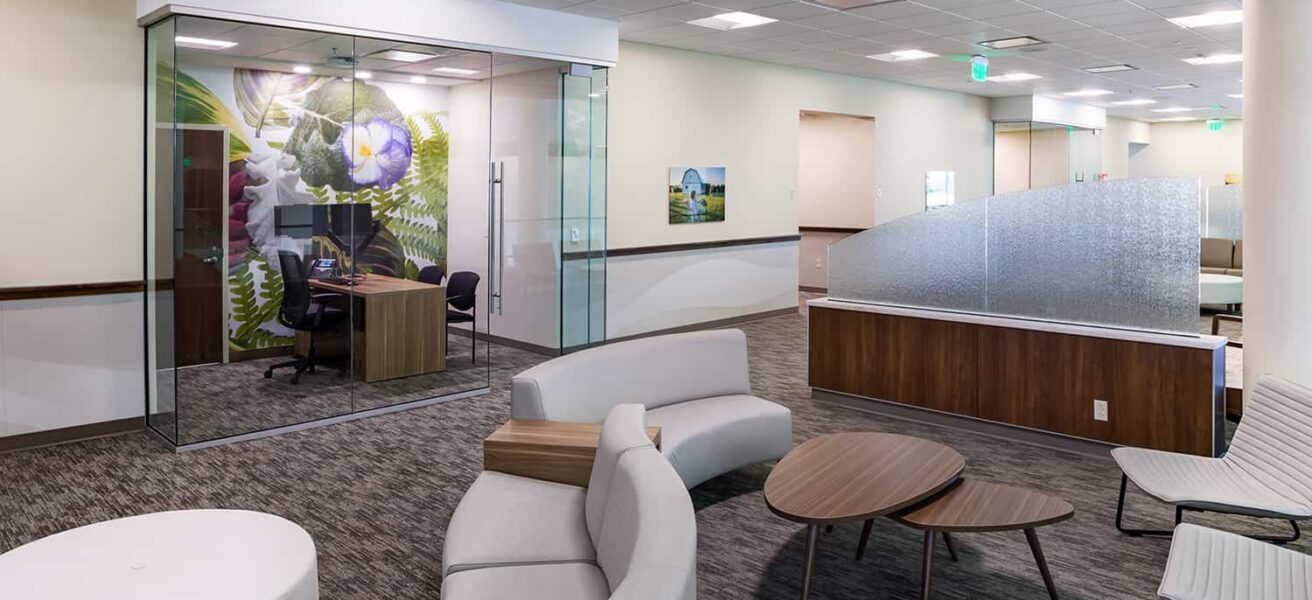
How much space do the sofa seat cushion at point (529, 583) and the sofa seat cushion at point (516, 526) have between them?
7 centimetres

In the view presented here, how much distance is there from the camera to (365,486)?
486cm

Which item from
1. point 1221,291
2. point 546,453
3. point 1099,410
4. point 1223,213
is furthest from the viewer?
point 1223,213

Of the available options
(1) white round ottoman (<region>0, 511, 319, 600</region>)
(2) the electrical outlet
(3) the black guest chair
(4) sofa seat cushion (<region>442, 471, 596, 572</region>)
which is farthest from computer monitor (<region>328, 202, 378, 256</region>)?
(2) the electrical outlet

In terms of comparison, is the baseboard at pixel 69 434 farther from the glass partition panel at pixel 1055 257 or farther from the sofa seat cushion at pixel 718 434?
the glass partition panel at pixel 1055 257

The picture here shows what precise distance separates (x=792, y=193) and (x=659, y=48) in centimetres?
275

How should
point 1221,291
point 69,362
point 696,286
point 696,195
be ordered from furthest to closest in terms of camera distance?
point 1221,291
point 696,286
point 696,195
point 69,362

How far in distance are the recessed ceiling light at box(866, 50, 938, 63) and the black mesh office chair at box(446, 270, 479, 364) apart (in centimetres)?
550

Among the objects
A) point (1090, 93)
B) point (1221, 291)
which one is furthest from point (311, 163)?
point (1090, 93)

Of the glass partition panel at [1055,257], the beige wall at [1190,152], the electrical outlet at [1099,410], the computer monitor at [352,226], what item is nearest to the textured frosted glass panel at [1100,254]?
the glass partition panel at [1055,257]

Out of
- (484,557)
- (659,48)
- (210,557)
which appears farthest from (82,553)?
(659,48)

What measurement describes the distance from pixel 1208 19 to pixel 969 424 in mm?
4892

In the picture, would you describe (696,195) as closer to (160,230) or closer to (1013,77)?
(1013,77)

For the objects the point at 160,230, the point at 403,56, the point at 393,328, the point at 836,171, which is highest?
the point at 403,56

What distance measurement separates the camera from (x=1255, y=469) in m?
Result: 3.80
